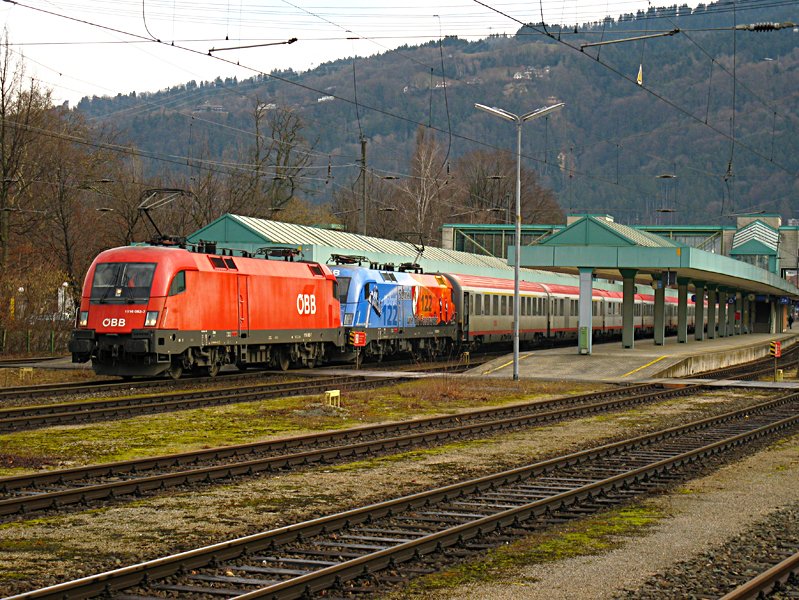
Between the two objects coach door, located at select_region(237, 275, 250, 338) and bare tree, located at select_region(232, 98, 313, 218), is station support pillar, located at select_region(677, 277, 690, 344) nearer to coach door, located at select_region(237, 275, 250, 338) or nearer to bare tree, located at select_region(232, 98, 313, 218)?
bare tree, located at select_region(232, 98, 313, 218)

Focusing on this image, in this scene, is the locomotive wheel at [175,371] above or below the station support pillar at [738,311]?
below

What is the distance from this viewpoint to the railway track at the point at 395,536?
28.8ft

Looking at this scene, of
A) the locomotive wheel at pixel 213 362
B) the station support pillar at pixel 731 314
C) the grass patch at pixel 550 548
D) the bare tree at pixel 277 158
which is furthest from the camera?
the station support pillar at pixel 731 314

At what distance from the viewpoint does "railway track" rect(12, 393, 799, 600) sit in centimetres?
879

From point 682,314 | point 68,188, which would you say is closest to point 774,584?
point 682,314

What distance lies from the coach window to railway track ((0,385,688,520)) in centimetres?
909

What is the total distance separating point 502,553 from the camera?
10.4 m

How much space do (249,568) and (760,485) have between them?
836 cm

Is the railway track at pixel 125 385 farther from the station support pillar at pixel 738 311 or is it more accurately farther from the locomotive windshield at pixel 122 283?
the station support pillar at pixel 738 311

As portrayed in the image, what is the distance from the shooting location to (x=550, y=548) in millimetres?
10562

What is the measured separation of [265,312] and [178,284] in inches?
193

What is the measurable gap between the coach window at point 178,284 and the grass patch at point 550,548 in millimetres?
17515

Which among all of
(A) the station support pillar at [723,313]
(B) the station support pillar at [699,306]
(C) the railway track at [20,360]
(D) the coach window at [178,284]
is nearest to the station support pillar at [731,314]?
(A) the station support pillar at [723,313]

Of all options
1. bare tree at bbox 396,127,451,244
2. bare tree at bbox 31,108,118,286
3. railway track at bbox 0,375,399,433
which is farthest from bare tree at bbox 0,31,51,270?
bare tree at bbox 396,127,451,244
